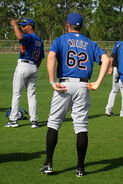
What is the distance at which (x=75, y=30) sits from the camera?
5.44 meters

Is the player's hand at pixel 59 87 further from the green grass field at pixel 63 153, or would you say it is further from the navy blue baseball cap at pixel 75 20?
the green grass field at pixel 63 153

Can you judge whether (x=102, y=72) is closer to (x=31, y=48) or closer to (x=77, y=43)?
(x=77, y=43)

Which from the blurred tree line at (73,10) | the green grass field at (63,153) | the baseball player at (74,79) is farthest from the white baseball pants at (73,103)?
the blurred tree line at (73,10)

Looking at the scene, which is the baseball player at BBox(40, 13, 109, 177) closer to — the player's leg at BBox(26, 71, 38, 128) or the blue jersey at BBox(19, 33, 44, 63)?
the blue jersey at BBox(19, 33, 44, 63)

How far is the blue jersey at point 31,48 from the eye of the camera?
8.22m

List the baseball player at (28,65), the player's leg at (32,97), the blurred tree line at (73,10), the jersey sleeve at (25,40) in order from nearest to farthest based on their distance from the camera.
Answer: the jersey sleeve at (25,40) → the baseball player at (28,65) → the player's leg at (32,97) → the blurred tree line at (73,10)

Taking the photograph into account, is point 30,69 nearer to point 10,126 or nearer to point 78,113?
point 10,126

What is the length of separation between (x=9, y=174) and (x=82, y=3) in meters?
70.8

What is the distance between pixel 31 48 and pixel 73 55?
3.24m

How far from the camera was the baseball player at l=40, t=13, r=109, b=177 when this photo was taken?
17.3ft

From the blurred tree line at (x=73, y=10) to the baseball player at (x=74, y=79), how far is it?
57.3 m

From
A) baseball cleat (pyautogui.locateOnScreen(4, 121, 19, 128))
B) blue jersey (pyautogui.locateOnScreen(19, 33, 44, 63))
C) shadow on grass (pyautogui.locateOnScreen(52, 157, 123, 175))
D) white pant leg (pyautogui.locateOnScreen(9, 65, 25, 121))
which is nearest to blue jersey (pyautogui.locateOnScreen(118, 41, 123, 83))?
shadow on grass (pyautogui.locateOnScreen(52, 157, 123, 175))

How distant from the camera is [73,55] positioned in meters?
5.29

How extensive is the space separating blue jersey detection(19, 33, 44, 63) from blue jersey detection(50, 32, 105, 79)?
2.93 m
